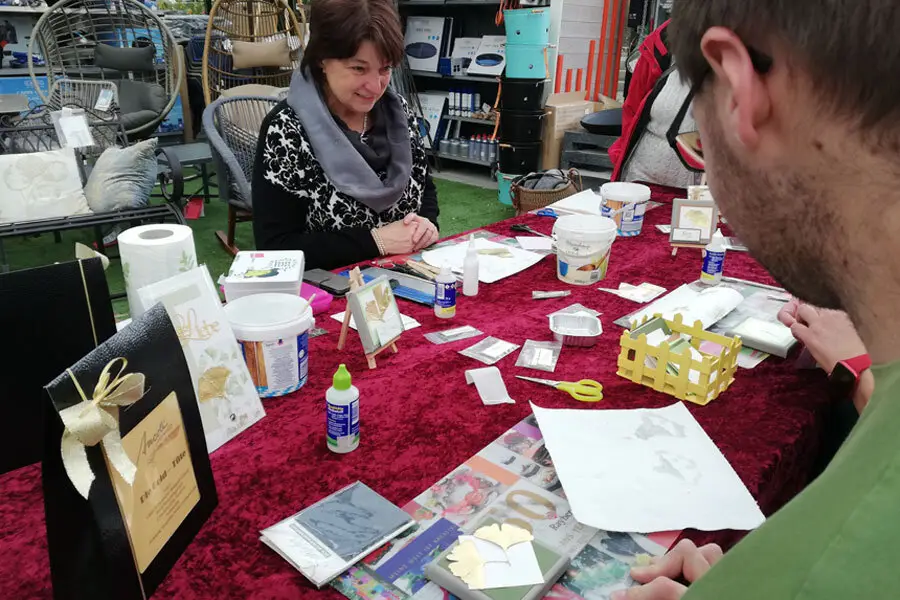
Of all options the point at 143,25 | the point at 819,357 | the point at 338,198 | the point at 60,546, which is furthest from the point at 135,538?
the point at 143,25

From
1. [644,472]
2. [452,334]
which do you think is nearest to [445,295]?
[452,334]

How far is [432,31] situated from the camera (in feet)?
18.4

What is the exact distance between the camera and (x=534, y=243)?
1.89 metres

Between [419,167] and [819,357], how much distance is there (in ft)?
4.59

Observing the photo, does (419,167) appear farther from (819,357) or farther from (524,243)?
(819,357)

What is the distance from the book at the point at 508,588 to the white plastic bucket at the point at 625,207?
1420 mm

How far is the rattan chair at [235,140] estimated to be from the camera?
3195 mm

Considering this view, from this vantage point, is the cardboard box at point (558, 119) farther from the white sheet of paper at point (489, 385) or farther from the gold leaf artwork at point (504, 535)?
the gold leaf artwork at point (504, 535)

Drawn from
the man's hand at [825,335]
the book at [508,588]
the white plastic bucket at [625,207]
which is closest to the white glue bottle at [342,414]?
the book at [508,588]

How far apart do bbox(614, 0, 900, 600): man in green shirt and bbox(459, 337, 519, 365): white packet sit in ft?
2.29

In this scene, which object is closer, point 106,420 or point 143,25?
point 106,420

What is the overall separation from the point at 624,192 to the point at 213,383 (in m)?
1.51

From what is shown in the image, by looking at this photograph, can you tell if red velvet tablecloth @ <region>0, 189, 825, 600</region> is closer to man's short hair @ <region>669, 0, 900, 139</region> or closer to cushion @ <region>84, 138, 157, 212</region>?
man's short hair @ <region>669, 0, 900, 139</region>

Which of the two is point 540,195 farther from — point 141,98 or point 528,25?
point 141,98
